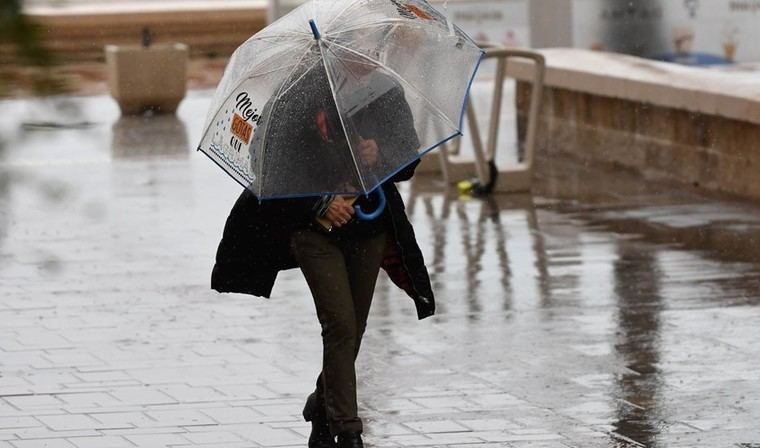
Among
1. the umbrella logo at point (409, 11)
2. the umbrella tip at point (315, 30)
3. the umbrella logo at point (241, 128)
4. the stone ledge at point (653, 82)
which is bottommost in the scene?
the stone ledge at point (653, 82)

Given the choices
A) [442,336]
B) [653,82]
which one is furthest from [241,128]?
[653,82]

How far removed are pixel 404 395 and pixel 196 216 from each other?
5718 mm

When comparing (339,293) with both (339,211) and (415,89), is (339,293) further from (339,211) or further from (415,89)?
(415,89)

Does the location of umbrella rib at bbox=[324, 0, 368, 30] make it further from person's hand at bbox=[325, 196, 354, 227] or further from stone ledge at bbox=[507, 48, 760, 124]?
stone ledge at bbox=[507, 48, 760, 124]

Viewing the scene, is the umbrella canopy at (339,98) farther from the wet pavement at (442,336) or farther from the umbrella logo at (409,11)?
the wet pavement at (442,336)

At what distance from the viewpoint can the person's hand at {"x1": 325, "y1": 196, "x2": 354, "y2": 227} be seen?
5.33 metres

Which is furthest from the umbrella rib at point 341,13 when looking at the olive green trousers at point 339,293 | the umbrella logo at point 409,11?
the olive green trousers at point 339,293

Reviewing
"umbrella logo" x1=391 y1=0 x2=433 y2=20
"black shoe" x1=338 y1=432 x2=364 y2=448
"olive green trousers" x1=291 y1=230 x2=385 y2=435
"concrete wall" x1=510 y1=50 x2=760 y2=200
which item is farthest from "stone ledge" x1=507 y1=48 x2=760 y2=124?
"black shoe" x1=338 y1=432 x2=364 y2=448

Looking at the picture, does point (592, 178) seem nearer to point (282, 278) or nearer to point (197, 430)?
point (282, 278)

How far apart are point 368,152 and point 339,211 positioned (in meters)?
0.22

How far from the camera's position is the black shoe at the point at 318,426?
563cm

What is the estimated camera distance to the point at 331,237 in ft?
17.7

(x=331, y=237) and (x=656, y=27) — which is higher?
(x=331, y=237)

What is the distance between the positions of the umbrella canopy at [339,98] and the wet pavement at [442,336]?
2.11ft
